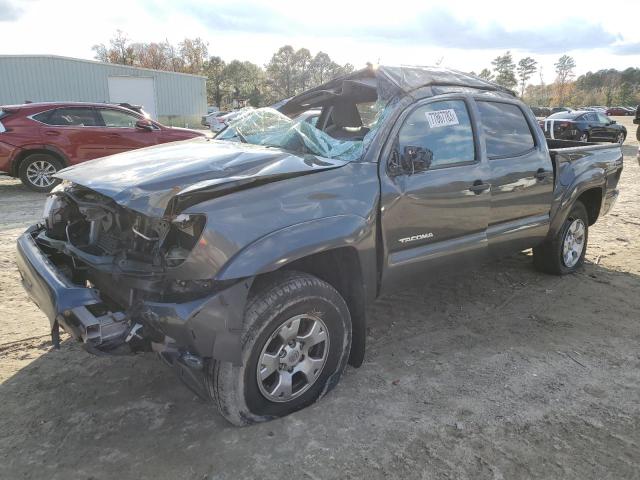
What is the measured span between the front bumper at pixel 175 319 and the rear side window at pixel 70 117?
814 cm

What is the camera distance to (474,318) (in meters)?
4.36

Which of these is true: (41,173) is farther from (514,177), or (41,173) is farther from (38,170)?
(514,177)

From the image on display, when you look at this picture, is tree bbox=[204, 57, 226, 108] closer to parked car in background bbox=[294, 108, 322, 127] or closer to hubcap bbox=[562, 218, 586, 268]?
parked car in background bbox=[294, 108, 322, 127]

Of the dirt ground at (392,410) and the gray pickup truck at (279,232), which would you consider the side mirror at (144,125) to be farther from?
the gray pickup truck at (279,232)

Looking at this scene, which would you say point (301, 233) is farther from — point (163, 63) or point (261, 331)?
point (163, 63)

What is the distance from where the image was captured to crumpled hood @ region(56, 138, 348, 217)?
100 inches

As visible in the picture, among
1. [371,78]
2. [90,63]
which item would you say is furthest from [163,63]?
[371,78]

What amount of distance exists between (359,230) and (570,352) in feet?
6.66

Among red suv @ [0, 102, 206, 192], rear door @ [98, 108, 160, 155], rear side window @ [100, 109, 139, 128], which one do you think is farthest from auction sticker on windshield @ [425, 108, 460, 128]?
rear side window @ [100, 109, 139, 128]

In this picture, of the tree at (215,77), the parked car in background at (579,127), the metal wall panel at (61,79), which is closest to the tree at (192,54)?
the tree at (215,77)

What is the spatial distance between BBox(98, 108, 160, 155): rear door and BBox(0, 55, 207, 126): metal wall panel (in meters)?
Result: 26.5

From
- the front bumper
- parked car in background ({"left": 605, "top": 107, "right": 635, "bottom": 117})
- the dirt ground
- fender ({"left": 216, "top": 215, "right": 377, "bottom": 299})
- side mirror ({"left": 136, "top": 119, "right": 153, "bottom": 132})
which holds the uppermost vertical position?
parked car in background ({"left": 605, "top": 107, "right": 635, "bottom": 117})

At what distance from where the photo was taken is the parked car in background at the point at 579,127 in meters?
19.2

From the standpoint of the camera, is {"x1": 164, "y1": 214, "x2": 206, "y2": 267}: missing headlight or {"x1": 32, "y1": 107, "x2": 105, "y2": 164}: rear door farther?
{"x1": 32, "y1": 107, "x2": 105, "y2": 164}: rear door
